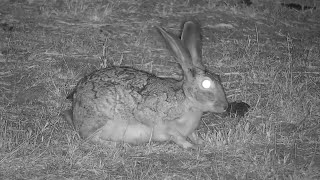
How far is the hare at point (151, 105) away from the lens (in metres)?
4.97

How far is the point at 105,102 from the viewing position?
5.04m

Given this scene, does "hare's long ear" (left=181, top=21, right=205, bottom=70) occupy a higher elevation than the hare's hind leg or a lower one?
higher

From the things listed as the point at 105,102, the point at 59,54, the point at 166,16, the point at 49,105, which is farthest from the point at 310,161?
the point at 166,16

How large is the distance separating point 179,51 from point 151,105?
0.60 meters

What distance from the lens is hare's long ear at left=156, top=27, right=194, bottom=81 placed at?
4.88 meters

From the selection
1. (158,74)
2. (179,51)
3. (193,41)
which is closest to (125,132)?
(179,51)

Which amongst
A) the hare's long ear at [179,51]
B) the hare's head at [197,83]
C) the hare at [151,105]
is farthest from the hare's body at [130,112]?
the hare's long ear at [179,51]

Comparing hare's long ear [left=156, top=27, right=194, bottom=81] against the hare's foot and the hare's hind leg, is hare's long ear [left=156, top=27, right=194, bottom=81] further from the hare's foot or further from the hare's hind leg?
the hare's hind leg

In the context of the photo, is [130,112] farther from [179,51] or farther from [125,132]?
[179,51]

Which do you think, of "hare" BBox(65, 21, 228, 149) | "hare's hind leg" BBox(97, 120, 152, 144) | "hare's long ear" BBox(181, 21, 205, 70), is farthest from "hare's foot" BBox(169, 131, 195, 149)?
"hare's long ear" BBox(181, 21, 205, 70)

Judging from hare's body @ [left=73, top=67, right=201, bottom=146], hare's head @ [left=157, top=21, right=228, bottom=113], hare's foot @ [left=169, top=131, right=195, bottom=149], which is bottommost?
hare's foot @ [left=169, top=131, right=195, bottom=149]

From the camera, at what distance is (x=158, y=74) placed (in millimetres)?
7059

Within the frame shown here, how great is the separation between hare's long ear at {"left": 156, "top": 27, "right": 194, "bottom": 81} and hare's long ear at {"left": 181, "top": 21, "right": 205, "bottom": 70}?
0.15 metres

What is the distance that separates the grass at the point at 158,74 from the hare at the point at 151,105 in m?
0.14
